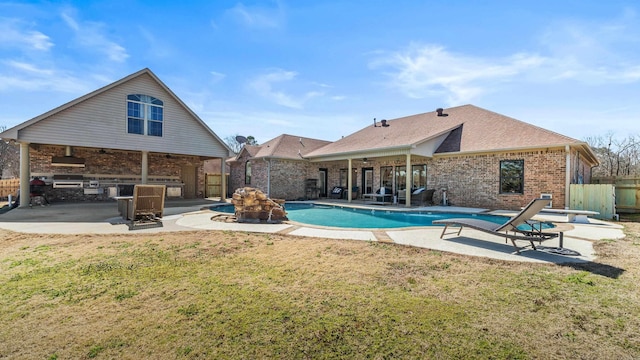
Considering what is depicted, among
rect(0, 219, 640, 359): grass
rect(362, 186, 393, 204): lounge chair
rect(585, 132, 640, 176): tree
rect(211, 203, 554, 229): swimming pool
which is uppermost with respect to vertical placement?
rect(585, 132, 640, 176): tree

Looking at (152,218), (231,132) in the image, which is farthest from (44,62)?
(231,132)

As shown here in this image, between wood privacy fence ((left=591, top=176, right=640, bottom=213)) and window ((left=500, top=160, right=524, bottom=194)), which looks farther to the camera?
window ((left=500, top=160, right=524, bottom=194))

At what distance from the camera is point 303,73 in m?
14.6

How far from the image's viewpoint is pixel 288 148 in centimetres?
2086

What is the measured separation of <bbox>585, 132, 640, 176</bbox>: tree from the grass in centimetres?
2600

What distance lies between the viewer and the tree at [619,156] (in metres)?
23.5

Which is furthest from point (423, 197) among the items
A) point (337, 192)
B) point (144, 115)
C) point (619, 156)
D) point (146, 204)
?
point (619, 156)

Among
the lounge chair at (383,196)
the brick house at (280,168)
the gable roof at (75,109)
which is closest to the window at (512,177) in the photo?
the lounge chair at (383,196)

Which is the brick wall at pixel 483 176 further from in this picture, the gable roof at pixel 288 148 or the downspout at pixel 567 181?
the gable roof at pixel 288 148

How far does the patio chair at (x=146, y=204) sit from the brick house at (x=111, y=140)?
622cm

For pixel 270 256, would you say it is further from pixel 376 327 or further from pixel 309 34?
pixel 309 34

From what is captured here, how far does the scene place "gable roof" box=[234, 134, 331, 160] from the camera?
19655 mm

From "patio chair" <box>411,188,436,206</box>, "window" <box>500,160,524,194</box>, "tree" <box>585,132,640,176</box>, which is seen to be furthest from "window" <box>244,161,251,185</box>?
"tree" <box>585,132,640,176</box>

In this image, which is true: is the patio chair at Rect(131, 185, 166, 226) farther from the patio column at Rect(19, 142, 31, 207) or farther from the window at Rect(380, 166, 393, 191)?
the window at Rect(380, 166, 393, 191)
